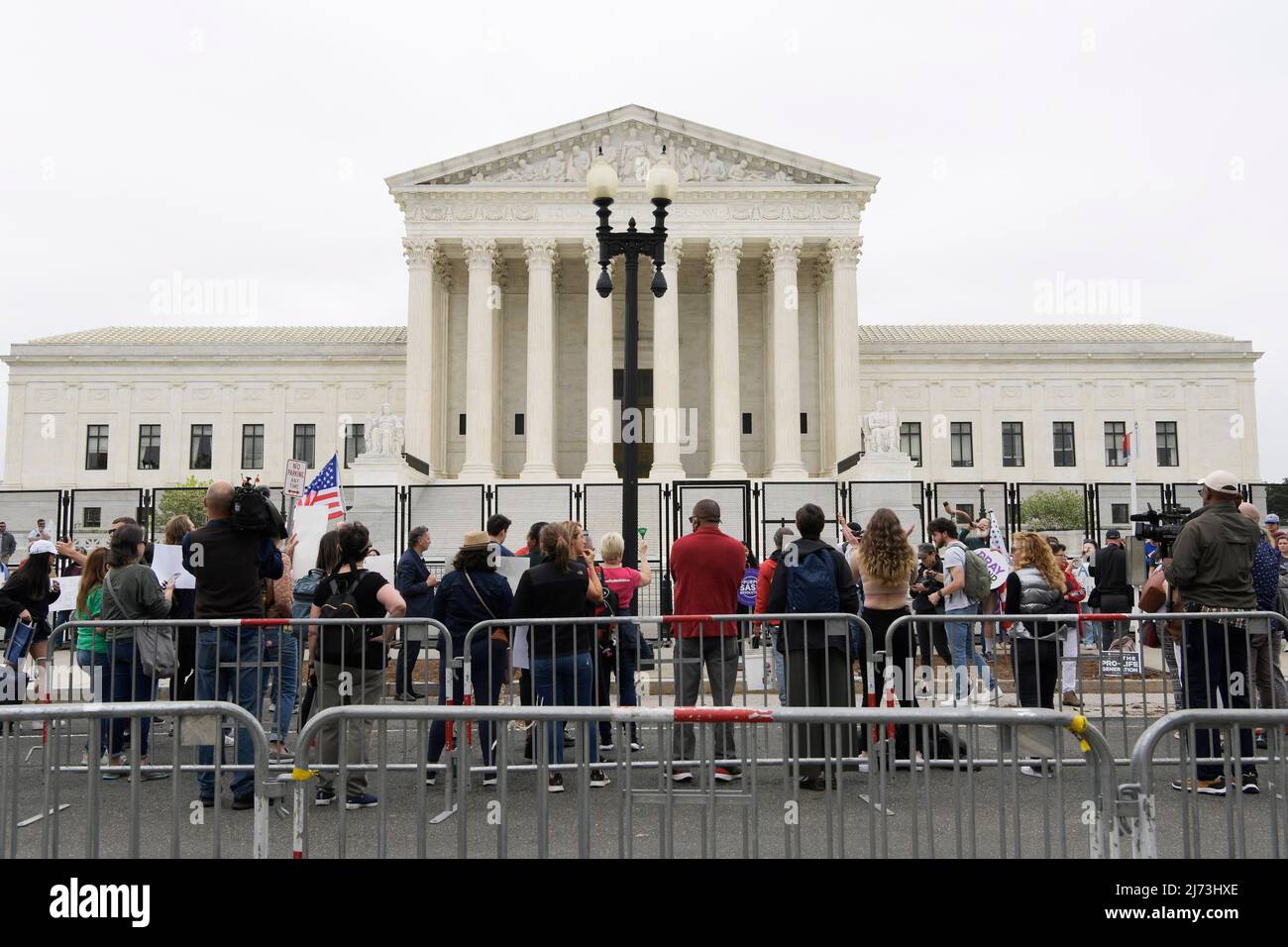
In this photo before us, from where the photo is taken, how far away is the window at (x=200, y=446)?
53812mm

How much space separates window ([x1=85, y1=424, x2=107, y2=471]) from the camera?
54.1 metres

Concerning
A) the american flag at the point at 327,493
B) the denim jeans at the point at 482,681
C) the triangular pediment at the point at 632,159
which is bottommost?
the denim jeans at the point at 482,681

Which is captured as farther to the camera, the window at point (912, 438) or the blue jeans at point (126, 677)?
the window at point (912, 438)

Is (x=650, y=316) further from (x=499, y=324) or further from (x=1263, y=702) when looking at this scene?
(x=1263, y=702)

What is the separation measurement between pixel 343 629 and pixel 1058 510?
44344 mm

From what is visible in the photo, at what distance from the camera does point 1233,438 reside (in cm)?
5519

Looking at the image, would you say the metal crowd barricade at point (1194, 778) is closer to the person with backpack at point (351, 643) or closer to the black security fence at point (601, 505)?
the person with backpack at point (351, 643)

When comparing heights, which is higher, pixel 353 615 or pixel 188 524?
pixel 188 524

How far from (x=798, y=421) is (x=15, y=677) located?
3313cm

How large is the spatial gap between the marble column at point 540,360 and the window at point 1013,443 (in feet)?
88.9

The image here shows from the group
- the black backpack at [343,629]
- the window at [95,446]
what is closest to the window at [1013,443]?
the window at [95,446]

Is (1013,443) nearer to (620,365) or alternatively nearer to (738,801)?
(620,365)

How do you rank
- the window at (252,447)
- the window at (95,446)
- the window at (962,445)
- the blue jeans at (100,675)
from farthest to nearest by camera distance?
the window at (962,445)
the window at (95,446)
the window at (252,447)
the blue jeans at (100,675)

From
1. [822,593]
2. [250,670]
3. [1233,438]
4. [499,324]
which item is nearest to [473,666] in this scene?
[250,670]
